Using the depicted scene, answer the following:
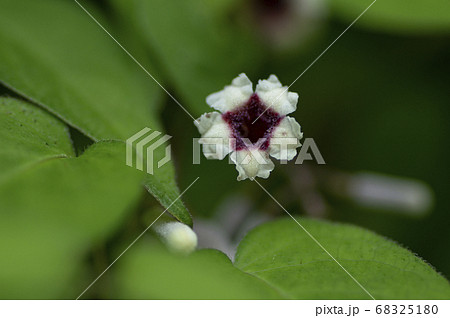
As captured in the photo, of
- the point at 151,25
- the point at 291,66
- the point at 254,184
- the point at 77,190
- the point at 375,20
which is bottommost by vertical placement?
the point at 77,190

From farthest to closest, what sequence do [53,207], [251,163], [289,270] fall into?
[251,163]
[289,270]
[53,207]

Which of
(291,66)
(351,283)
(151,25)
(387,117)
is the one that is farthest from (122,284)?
(387,117)

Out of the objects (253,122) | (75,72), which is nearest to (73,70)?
(75,72)

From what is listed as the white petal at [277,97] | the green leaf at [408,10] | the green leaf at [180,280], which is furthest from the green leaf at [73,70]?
the green leaf at [408,10]

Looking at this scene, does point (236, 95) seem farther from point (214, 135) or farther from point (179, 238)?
point (179, 238)

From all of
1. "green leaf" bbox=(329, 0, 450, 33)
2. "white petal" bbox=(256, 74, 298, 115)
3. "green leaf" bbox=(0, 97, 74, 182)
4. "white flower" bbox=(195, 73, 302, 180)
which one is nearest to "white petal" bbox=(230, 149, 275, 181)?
"white flower" bbox=(195, 73, 302, 180)
